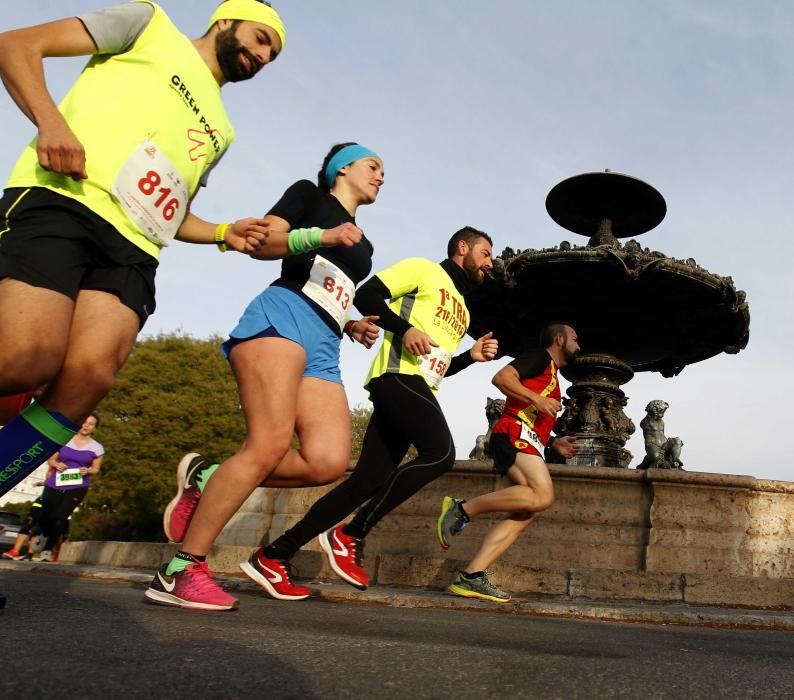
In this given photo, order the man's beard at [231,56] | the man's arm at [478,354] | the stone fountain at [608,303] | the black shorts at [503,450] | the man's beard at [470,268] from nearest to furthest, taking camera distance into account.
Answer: the man's beard at [231,56]
the man's arm at [478,354]
the man's beard at [470,268]
the black shorts at [503,450]
the stone fountain at [608,303]

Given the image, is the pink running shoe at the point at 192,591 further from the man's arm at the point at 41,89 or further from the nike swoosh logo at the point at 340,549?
the man's arm at the point at 41,89

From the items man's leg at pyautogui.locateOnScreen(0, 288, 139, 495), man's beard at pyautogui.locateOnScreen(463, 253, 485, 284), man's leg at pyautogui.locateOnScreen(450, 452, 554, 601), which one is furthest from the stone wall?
man's leg at pyautogui.locateOnScreen(0, 288, 139, 495)

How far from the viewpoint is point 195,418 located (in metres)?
38.9

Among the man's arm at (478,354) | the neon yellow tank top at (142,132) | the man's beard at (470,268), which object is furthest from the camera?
the man's beard at (470,268)

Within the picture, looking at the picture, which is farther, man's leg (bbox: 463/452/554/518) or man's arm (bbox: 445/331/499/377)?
man's leg (bbox: 463/452/554/518)

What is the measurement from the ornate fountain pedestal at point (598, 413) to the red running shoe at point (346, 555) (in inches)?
263

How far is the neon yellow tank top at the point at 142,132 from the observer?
270cm

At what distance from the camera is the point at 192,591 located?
3.23 meters

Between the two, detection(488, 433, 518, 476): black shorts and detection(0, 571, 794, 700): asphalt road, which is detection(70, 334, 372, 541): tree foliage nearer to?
detection(488, 433, 518, 476): black shorts

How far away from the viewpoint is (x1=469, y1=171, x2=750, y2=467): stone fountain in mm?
10203

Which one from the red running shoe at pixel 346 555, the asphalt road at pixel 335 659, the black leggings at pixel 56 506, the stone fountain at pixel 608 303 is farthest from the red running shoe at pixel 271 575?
the stone fountain at pixel 608 303

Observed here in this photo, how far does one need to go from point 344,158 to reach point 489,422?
7747 millimetres

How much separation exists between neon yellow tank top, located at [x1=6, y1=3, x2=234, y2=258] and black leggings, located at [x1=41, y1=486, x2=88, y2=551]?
7.89 metres

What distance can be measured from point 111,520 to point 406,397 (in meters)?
34.9
